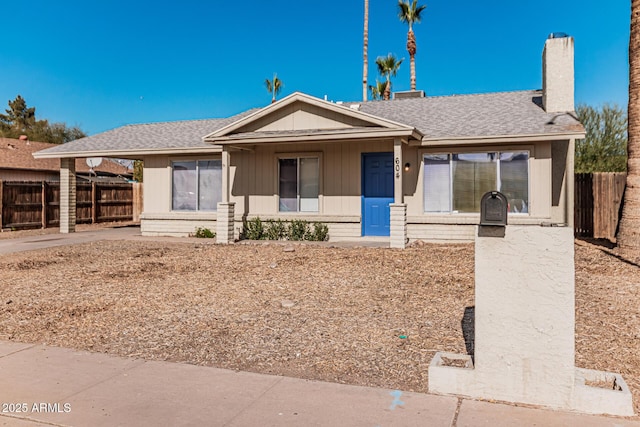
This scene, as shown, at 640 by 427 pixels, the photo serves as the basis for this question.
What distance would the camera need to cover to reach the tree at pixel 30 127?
174ft

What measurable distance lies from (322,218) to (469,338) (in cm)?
917

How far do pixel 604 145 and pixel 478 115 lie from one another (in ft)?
43.1

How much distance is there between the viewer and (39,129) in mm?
54750

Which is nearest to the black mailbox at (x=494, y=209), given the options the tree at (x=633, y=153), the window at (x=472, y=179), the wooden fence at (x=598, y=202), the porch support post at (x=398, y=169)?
the porch support post at (x=398, y=169)

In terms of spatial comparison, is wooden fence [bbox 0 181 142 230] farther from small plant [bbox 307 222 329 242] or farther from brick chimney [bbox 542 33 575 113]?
brick chimney [bbox 542 33 575 113]

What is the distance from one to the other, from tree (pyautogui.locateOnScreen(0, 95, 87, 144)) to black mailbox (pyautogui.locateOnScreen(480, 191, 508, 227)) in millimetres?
57589

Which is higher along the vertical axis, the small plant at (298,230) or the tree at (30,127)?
the tree at (30,127)

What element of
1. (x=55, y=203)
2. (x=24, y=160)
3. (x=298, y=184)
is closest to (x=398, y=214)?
(x=298, y=184)

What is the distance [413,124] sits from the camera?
14.0 m

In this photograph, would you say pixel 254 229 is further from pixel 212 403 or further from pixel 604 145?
pixel 604 145

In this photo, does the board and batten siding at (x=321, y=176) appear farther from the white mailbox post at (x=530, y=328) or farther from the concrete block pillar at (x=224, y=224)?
the white mailbox post at (x=530, y=328)

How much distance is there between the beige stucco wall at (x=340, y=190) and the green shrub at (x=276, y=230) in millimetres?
296

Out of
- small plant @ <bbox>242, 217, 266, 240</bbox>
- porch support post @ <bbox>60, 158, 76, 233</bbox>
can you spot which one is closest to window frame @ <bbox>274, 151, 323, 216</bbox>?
small plant @ <bbox>242, 217, 266, 240</bbox>

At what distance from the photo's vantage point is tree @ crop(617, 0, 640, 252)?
11070 mm
